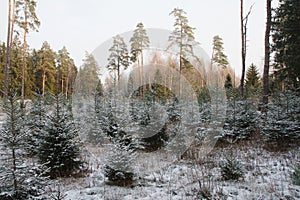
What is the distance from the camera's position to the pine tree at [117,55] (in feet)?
89.5

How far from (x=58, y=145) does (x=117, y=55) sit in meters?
22.6

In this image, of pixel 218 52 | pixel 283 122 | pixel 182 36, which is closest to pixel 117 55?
pixel 182 36

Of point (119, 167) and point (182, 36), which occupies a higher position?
point (182, 36)

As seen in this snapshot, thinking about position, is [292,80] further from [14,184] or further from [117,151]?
[14,184]

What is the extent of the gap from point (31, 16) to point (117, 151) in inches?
698

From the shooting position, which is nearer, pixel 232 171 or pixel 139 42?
pixel 232 171

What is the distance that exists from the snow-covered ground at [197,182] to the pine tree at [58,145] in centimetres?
53

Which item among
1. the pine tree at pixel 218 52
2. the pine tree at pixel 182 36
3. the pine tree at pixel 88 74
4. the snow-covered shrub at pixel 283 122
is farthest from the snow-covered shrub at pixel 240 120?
the pine tree at pixel 88 74

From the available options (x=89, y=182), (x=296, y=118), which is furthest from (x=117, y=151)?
(x=296, y=118)

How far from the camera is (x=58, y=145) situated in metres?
6.12

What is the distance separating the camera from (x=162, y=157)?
8.30m

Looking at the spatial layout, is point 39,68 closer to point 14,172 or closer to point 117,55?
point 117,55

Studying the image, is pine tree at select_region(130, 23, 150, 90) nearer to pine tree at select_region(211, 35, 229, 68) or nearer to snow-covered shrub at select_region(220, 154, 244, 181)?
pine tree at select_region(211, 35, 229, 68)

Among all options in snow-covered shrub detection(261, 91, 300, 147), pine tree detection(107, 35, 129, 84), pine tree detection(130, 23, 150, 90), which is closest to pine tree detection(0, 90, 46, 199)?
snow-covered shrub detection(261, 91, 300, 147)
